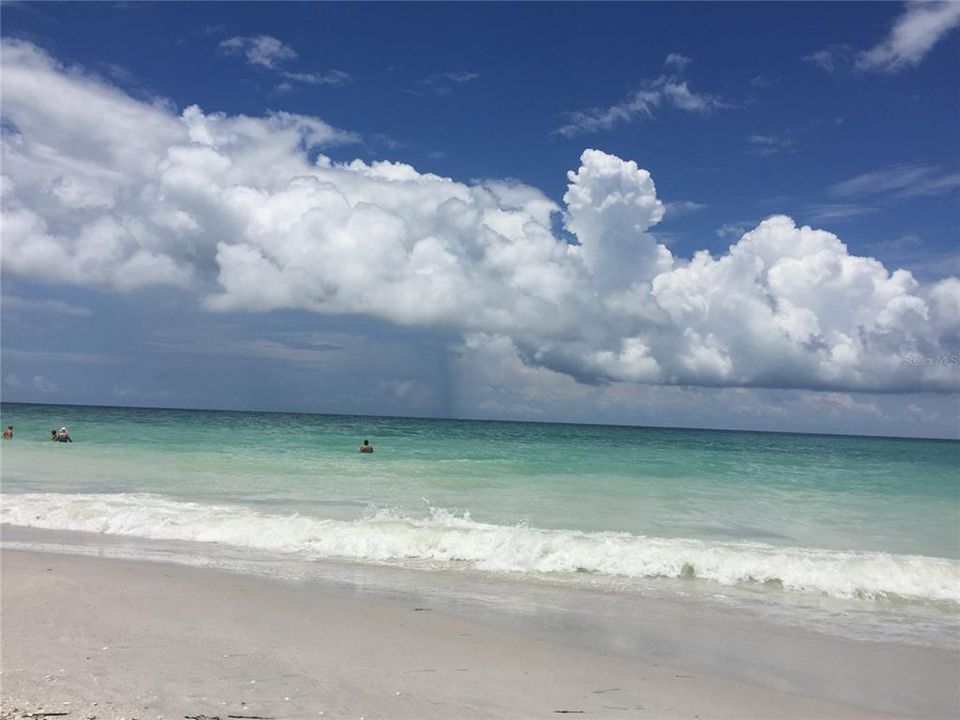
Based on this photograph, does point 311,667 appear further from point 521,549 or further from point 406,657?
point 521,549

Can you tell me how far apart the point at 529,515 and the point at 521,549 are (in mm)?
5316

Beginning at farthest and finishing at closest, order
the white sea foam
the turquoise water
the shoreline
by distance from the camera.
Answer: the turquoise water, the white sea foam, the shoreline

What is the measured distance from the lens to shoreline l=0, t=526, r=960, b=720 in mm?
5422

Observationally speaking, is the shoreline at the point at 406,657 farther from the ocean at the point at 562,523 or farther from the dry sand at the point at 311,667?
the ocean at the point at 562,523

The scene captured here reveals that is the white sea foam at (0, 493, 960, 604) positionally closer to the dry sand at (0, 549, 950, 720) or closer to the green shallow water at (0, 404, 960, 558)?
the green shallow water at (0, 404, 960, 558)

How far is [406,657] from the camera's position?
6625 millimetres

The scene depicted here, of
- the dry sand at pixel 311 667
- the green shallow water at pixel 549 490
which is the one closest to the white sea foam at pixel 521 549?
the green shallow water at pixel 549 490

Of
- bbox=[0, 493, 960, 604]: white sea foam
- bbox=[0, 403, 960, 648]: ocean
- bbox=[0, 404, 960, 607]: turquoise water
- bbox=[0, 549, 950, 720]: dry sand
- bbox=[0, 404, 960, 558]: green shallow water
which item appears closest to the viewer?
bbox=[0, 549, 950, 720]: dry sand

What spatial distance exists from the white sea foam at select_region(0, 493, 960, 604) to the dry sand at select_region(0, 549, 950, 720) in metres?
3.65

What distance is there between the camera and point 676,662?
23.0 ft

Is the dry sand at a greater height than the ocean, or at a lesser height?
greater

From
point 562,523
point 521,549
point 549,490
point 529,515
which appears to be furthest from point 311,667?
point 549,490

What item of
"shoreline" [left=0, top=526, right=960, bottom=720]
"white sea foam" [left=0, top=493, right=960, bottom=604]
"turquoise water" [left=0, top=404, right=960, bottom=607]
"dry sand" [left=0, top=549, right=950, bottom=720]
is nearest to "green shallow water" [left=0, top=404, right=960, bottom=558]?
"turquoise water" [left=0, top=404, right=960, bottom=607]

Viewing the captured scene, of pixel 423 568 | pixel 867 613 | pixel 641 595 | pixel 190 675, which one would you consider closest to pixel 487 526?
pixel 423 568
